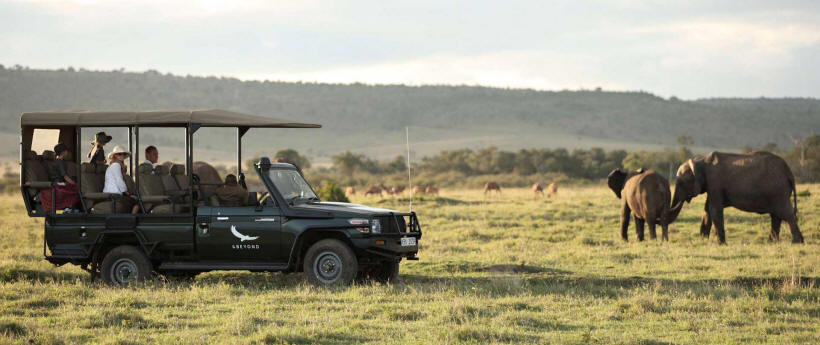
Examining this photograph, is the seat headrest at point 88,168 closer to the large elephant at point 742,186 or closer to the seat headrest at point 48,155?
the seat headrest at point 48,155

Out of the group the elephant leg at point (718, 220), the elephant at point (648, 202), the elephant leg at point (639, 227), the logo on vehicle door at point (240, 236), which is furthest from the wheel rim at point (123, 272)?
the elephant leg at point (718, 220)

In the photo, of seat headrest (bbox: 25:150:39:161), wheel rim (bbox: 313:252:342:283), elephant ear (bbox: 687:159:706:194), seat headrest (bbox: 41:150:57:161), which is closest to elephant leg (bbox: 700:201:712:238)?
elephant ear (bbox: 687:159:706:194)

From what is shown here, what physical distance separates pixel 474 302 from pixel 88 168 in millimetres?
5819

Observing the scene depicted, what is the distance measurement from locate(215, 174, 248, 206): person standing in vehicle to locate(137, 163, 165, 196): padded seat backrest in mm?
867

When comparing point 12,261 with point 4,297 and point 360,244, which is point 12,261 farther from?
point 360,244

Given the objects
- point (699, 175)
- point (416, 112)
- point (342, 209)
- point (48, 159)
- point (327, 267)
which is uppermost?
point (416, 112)

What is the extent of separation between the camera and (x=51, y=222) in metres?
13.7

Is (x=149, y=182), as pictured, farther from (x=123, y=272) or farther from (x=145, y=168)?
(x=123, y=272)

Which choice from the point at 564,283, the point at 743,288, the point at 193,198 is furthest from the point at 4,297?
the point at 743,288

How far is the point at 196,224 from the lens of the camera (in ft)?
43.8

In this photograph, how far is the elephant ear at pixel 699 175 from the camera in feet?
71.8

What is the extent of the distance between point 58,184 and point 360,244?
430 cm

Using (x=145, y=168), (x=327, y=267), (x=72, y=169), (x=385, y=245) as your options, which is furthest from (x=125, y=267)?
(x=385, y=245)

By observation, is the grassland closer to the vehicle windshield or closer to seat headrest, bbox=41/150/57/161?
the vehicle windshield
